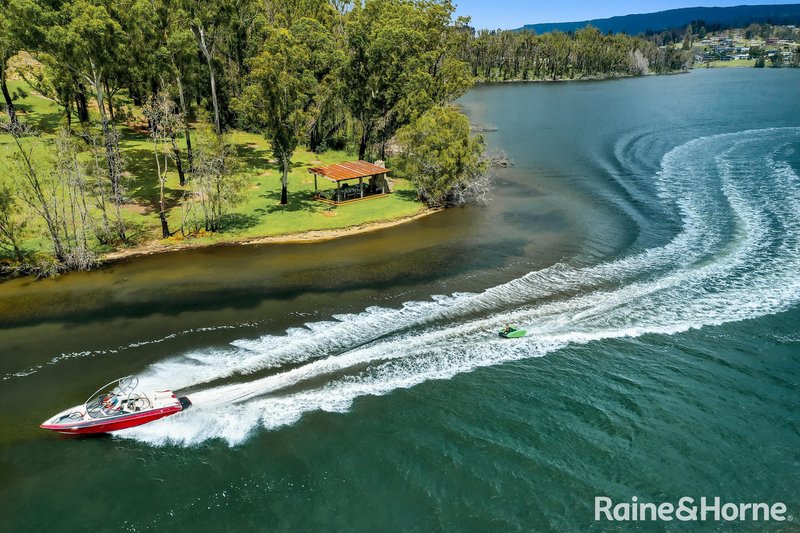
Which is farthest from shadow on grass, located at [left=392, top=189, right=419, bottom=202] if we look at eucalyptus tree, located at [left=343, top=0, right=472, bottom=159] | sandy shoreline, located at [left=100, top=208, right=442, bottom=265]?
eucalyptus tree, located at [left=343, top=0, right=472, bottom=159]

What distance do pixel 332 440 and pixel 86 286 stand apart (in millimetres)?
25284

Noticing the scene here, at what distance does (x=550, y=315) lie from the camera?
32.5 m

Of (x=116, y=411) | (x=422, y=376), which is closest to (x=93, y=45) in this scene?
(x=116, y=411)

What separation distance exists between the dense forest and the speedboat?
19333 mm

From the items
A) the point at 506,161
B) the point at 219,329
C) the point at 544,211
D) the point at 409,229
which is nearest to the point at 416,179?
the point at 409,229

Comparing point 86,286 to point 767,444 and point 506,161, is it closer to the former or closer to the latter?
point 767,444

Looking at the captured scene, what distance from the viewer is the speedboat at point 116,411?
22797 millimetres

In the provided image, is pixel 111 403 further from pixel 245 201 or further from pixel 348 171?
pixel 348 171

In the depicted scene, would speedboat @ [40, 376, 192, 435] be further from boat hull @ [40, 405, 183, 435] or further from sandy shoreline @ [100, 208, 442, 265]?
sandy shoreline @ [100, 208, 442, 265]

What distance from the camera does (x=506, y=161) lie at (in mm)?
74062

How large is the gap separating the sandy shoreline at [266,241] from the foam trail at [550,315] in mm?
14849

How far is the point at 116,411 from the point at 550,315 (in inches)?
1016

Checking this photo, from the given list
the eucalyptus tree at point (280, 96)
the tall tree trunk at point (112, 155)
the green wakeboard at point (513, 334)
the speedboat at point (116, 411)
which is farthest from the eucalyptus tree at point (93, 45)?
the green wakeboard at point (513, 334)

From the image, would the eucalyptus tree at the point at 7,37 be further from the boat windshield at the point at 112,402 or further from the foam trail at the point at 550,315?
the foam trail at the point at 550,315
